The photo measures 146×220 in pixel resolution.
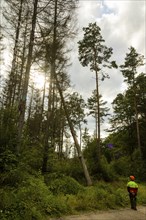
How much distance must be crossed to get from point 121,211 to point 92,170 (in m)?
8.26

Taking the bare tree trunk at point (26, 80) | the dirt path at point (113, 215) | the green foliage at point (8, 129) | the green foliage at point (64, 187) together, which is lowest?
the dirt path at point (113, 215)

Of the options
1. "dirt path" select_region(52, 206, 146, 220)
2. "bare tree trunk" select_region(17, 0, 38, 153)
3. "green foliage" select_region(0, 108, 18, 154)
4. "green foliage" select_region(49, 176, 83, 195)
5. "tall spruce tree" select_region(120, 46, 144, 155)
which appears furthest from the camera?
"tall spruce tree" select_region(120, 46, 144, 155)

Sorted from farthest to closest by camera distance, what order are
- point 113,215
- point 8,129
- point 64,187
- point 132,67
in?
point 132,67
point 64,187
point 8,129
point 113,215

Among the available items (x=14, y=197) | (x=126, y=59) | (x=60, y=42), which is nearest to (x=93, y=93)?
(x=126, y=59)

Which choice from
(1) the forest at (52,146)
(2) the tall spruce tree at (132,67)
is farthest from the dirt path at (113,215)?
(2) the tall spruce tree at (132,67)

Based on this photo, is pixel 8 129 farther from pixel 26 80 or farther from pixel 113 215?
pixel 113 215

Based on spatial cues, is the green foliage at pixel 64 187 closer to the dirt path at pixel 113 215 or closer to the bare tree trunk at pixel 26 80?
the dirt path at pixel 113 215

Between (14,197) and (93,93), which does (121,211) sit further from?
(93,93)

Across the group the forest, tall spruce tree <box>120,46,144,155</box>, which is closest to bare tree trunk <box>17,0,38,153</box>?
the forest

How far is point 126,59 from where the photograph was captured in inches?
1228

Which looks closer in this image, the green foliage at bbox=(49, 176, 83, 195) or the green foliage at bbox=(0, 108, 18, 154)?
the green foliage at bbox=(0, 108, 18, 154)

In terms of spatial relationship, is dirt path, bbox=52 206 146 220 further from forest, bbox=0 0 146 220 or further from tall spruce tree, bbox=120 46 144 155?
tall spruce tree, bbox=120 46 144 155

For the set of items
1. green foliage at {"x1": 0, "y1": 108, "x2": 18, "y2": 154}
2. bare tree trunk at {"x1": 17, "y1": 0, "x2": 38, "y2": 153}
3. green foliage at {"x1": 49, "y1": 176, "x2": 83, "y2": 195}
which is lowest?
green foliage at {"x1": 49, "y1": 176, "x2": 83, "y2": 195}

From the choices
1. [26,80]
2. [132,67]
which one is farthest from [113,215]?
[132,67]
